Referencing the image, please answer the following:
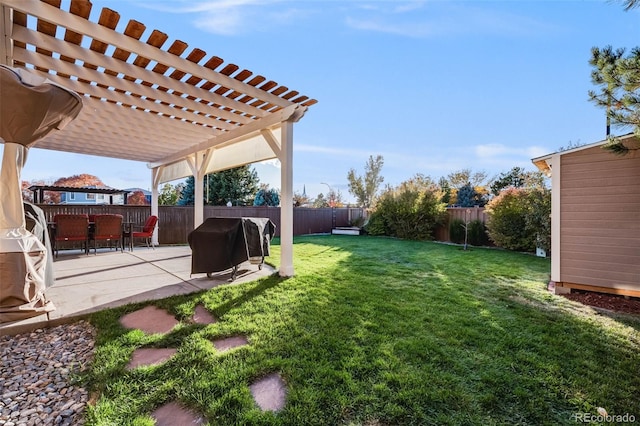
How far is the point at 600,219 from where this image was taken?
4055 millimetres

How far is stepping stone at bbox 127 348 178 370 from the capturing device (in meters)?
2.09

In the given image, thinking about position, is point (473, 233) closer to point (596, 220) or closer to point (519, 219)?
point (519, 219)

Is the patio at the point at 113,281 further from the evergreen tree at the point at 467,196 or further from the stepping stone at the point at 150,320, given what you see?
the evergreen tree at the point at 467,196

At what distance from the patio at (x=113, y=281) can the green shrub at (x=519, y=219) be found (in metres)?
6.93

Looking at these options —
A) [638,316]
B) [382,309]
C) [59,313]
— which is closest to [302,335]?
[382,309]

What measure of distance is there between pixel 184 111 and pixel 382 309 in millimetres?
4622

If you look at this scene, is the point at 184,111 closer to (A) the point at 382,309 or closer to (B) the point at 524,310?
(A) the point at 382,309

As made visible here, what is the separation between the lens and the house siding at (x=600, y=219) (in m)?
3.83

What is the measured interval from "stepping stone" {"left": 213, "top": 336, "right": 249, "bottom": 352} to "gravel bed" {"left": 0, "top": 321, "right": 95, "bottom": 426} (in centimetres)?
88

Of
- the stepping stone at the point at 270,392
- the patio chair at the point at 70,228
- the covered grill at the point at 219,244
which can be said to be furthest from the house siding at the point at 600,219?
the patio chair at the point at 70,228

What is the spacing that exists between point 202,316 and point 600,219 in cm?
567

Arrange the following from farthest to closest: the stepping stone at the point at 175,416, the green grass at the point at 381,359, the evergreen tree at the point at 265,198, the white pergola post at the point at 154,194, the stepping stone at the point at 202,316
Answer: the evergreen tree at the point at 265,198
the white pergola post at the point at 154,194
the stepping stone at the point at 202,316
the green grass at the point at 381,359
the stepping stone at the point at 175,416

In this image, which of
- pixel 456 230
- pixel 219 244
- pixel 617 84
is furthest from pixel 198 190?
pixel 456 230

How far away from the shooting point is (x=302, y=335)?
8.35ft
